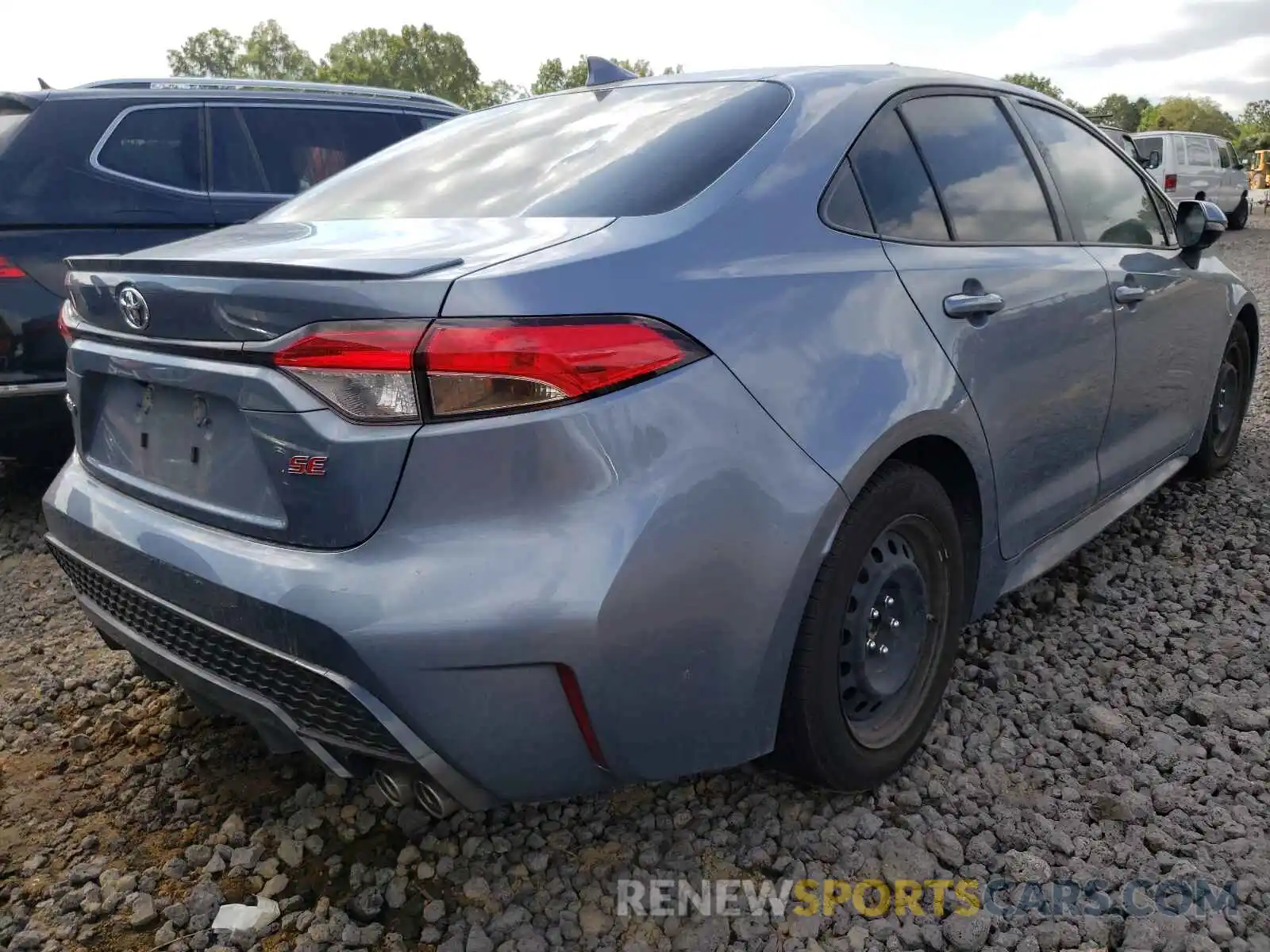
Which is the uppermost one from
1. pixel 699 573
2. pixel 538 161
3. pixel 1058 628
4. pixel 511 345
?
pixel 538 161

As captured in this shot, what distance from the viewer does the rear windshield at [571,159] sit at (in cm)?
190

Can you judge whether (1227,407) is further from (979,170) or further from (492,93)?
(492,93)

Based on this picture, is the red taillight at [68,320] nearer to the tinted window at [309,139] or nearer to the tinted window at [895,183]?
the tinted window at [895,183]

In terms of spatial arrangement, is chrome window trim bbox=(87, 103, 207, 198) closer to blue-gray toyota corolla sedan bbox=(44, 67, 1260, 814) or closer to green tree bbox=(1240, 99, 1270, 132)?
blue-gray toyota corolla sedan bbox=(44, 67, 1260, 814)

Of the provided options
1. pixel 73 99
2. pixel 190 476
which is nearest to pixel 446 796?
pixel 190 476

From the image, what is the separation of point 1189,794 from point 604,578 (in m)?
1.55

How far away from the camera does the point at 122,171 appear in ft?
13.9

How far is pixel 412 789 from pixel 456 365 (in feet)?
2.48

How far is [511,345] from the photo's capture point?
1511mm

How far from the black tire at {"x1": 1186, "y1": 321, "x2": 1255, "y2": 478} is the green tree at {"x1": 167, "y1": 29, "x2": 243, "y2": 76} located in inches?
3470

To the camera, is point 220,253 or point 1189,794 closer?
point 220,253

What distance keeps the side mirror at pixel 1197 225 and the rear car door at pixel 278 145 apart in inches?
138

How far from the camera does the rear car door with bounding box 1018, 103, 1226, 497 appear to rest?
2.96 metres

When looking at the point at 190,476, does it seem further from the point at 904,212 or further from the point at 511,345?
the point at 904,212
